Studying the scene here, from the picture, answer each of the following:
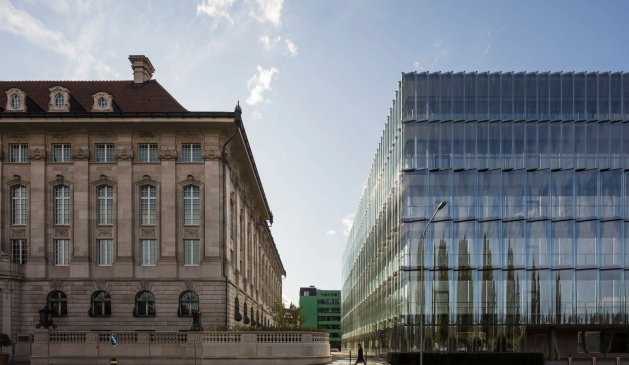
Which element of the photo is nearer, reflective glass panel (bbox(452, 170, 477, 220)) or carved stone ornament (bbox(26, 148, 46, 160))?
carved stone ornament (bbox(26, 148, 46, 160))

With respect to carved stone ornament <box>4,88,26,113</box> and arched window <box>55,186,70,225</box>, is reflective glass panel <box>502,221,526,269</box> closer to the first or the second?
arched window <box>55,186,70,225</box>

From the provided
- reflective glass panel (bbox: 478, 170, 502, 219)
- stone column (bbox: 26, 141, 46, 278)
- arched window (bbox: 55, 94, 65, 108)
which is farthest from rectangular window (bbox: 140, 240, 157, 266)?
reflective glass panel (bbox: 478, 170, 502, 219)

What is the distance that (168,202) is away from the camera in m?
43.6

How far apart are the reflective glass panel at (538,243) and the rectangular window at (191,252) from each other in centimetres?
2693

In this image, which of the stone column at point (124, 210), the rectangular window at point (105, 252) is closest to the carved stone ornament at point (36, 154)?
the stone column at point (124, 210)

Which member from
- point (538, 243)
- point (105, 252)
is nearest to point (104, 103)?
point (105, 252)

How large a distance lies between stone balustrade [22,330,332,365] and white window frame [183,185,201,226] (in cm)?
904

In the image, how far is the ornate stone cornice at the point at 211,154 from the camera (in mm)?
43625

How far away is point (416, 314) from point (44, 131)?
3073 cm

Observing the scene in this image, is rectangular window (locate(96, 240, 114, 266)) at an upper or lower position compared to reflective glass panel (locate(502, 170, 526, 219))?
lower

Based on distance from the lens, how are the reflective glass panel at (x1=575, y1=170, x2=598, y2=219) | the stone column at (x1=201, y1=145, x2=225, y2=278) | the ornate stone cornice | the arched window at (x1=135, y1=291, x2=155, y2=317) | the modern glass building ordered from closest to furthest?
the arched window at (x1=135, y1=291, x2=155, y2=317), the stone column at (x1=201, y1=145, x2=225, y2=278), the ornate stone cornice, the modern glass building, the reflective glass panel at (x1=575, y1=170, x2=598, y2=219)

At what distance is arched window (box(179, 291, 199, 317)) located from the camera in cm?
4288

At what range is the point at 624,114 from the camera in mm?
54062

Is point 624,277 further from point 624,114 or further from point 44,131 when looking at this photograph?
point 44,131
